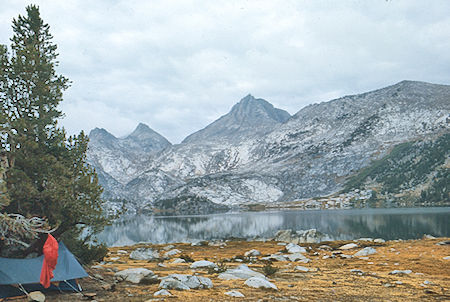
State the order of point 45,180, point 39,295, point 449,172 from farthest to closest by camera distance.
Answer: point 449,172, point 45,180, point 39,295

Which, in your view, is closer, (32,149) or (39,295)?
(39,295)

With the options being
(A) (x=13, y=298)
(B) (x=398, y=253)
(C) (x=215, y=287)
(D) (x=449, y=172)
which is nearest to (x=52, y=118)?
(A) (x=13, y=298)

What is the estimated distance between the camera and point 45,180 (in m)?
21.6

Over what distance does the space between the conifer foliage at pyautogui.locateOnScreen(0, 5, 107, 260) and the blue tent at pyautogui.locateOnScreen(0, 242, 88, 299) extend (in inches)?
115

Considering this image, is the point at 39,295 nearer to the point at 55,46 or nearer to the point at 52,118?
the point at 52,118

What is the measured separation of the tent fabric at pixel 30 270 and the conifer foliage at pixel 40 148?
2828 mm

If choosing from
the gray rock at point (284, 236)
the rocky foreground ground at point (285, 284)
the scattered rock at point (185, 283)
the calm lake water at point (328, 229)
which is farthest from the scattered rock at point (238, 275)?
the calm lake water at point (328, 229)

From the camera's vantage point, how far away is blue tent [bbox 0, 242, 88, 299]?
56.4ft

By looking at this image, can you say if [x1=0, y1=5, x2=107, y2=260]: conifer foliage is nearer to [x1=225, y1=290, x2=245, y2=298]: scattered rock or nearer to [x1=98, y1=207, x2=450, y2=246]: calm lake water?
[x1=225, y1=290, x2=245, y2=298]: scattered rock

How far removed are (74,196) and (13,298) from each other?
6.79 m

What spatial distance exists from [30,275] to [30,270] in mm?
289

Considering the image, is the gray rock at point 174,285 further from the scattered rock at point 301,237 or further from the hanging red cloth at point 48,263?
the scattered rock at point 301,237

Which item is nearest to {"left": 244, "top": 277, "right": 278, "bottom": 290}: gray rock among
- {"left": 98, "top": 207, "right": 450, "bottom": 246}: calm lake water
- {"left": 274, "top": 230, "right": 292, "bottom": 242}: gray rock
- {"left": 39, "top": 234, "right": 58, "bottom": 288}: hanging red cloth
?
{"left": 39, "top": 234, "right": 58, "bottom": 288}: hanging red cloth

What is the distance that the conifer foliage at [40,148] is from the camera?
813 inches
